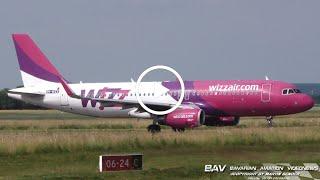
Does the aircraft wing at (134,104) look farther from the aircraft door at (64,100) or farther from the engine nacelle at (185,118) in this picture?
the aircraft door at (64,100)

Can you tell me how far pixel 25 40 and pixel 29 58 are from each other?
157 centimetres

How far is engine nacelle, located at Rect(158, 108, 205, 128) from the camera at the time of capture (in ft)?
149

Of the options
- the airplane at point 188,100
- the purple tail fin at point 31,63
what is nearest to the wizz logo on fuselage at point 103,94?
the airplane at point 188,100

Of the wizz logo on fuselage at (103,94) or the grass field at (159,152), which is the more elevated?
the wizz logo on fuselage at (103,94)

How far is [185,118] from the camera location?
4575 cm

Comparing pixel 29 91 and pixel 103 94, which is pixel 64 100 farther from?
pixel 103 94

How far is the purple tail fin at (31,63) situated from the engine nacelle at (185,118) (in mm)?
15835

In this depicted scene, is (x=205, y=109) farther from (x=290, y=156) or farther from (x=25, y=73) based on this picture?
(x=290, y=156)

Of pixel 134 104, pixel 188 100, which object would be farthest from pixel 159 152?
pixel 188 100

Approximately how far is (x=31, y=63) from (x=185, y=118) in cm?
1985

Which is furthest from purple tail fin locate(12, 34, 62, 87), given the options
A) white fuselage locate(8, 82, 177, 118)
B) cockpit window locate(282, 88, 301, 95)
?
cockpit window locate(282, 88, 301, 95)

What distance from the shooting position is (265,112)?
49.8m

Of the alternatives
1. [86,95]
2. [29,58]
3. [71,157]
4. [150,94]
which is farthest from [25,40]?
[71,157]

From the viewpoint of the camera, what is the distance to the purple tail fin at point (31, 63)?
59.7 m
